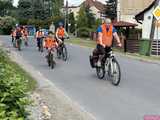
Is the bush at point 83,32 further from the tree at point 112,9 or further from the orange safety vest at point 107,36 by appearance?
the orange safety vest at point 107,36

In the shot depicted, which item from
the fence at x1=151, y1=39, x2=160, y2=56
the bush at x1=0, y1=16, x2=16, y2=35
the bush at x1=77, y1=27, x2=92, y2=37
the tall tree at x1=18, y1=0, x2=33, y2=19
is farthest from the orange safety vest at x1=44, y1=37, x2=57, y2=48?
the tall tree at x1=18, y1=0, x2=33, y2=19

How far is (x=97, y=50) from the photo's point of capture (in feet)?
55.2

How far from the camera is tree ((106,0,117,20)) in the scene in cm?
9605

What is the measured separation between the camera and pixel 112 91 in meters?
14.3

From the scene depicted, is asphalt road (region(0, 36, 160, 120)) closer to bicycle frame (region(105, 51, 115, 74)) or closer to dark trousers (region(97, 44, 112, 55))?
bicycle frame (region(105, 51, 115, 74))

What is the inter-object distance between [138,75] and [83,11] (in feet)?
261

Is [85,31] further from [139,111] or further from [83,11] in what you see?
[139,111]

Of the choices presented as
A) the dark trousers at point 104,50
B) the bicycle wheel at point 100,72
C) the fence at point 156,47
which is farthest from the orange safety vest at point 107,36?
the fence at point 156,47

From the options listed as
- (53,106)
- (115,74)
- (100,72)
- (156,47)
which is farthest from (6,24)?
(53,106)

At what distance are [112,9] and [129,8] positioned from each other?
27.8 ft

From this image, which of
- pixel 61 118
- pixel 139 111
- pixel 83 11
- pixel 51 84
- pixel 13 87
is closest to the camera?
pixel 13 87

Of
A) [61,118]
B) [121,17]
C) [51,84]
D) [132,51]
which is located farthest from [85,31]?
[61,118]

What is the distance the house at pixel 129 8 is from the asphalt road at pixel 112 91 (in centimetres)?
6682

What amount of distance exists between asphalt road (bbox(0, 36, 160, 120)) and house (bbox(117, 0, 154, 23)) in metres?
66.8
